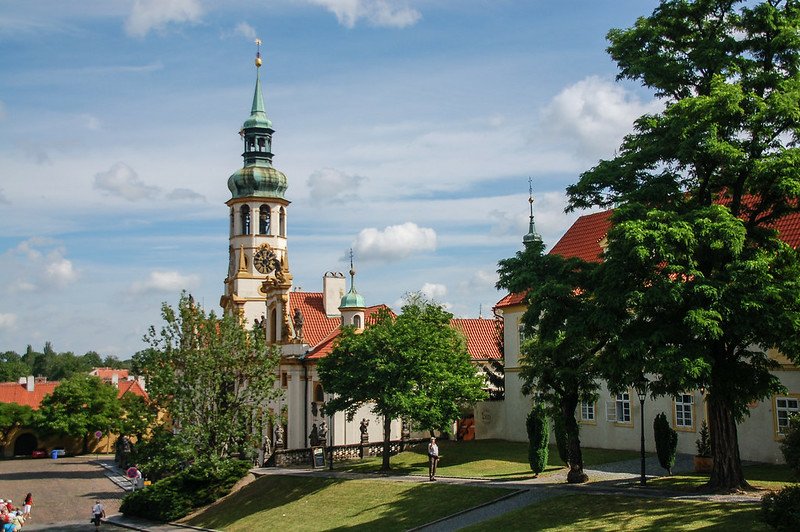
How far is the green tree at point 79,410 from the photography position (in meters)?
72.5

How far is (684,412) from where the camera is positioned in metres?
34.7

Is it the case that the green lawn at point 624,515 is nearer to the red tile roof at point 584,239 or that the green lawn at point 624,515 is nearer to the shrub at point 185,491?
the red tile roof at point 584,239

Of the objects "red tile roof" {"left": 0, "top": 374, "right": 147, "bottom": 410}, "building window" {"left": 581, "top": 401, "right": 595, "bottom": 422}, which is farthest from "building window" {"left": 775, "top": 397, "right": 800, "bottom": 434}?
"red tile roof" {"left": 0, "top": 374, "right": 147, "bottom": 410}

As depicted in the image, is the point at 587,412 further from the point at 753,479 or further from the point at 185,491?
the point at 185,491

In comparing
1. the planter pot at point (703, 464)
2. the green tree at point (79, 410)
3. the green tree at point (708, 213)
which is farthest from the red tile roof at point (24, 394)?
the green tree at point (708, 213)

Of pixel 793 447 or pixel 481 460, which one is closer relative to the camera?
pixel 793 447

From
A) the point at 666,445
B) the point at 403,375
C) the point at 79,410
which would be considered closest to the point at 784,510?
the point at 666,445

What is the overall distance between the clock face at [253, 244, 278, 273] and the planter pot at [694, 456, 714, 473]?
43031mm

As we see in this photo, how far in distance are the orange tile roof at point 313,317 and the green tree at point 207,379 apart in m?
11.4

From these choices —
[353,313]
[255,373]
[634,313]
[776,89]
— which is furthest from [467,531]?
[353,313]

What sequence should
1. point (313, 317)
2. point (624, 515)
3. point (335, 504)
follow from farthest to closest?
point (313, 317) < point (335, 504) < point (624, 515)

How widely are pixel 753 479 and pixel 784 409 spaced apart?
4.89 m

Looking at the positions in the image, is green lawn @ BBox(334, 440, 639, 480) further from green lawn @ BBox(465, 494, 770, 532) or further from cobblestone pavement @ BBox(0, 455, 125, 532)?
cobblestone pavement @ BBox(0, 455, 125, 532)

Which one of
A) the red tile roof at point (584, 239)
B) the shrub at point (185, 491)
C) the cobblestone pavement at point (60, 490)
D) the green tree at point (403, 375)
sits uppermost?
the red tile roof at point (584, 239)
